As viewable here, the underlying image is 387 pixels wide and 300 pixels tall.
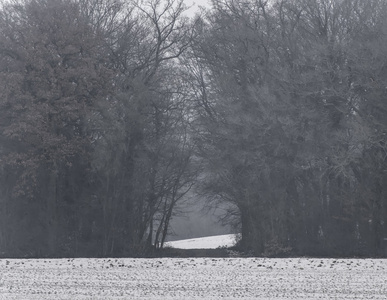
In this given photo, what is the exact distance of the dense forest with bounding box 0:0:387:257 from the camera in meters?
29.9

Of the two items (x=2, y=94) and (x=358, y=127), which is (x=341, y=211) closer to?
(x=358, y=127)

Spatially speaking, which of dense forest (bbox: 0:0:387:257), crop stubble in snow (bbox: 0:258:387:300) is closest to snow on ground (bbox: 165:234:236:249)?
dense forest (bbox: 0:0:387:257)

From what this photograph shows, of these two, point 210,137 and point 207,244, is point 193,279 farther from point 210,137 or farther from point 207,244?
point 207,244

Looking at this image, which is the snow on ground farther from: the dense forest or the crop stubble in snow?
the crop stubble in snow

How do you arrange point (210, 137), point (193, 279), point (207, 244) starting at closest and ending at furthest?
point (193, 279)
point (210, 137)
point (207, 244)

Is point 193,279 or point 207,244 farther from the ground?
point 207,244

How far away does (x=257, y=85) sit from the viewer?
33125mm

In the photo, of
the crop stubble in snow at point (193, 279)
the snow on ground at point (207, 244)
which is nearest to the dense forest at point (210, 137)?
the snow on ground at point (207, 244)

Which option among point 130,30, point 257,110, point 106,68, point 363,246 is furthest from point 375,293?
point 130,30

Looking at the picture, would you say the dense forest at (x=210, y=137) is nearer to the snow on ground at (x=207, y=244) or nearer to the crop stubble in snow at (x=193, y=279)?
the snow on ground at (x=207, y=244)

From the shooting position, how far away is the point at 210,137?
33.7 m

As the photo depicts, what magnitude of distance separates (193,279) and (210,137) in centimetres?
1492

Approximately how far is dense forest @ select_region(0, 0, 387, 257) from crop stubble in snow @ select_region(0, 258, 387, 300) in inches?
215

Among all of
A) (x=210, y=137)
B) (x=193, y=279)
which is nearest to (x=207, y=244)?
(x=210, y=137)
